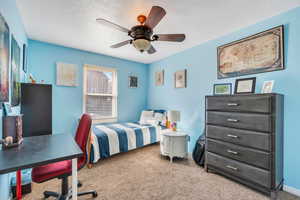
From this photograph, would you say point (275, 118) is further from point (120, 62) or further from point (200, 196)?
point (120, 62)

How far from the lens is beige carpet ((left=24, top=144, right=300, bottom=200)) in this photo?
1.75m

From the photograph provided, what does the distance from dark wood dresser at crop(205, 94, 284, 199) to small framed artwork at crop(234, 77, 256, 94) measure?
1.19ft

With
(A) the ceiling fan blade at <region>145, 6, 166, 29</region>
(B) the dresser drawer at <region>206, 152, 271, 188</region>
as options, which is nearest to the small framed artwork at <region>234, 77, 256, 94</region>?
(B) the dresser drawer at <region>206, 152, 271, 188</region>

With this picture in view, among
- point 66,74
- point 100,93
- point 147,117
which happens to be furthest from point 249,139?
point 66,74

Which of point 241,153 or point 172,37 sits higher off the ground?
point 172,37

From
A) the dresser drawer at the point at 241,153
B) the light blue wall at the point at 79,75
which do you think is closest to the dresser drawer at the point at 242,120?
the dresser drawer at the point at 241,153

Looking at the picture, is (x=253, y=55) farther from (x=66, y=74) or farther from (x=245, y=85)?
(x=66, y=74)

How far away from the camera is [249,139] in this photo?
1.85 m

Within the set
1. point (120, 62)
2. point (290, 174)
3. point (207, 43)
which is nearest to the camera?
point (290, 174)

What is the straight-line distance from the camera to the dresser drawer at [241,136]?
5.64 ft

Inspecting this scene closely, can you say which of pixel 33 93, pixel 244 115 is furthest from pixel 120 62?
pixel 244 115

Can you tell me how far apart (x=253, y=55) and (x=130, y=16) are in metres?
2.00

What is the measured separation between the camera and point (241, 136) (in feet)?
6.31

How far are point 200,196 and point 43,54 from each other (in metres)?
3.84
